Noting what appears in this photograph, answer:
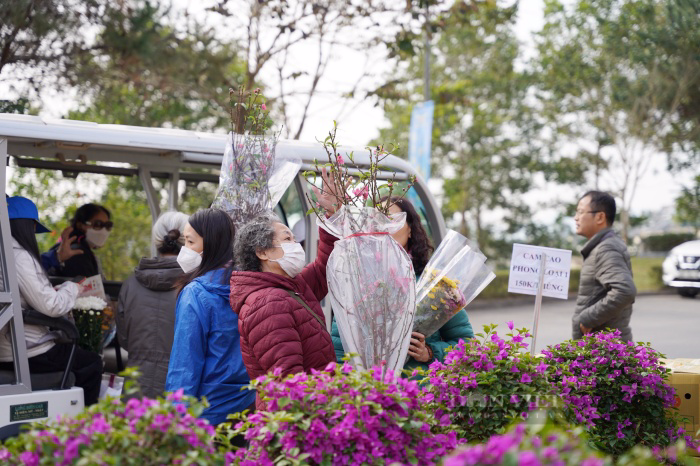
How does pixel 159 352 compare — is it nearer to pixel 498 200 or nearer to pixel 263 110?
pixel 263 110

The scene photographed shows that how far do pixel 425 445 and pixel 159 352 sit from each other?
9.55 feet

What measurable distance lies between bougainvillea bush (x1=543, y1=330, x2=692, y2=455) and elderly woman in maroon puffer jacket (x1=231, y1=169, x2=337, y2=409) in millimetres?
1076

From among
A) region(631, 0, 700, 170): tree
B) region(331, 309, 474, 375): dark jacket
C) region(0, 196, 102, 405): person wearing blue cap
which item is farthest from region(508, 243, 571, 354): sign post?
region(631, 0, 700, 170): tree

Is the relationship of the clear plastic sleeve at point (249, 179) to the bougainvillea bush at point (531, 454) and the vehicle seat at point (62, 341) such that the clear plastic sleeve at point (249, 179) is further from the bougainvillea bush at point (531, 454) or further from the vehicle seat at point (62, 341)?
the bougainvillea bush at point (531, 454)

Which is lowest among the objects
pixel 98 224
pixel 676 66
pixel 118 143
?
pixel 98 224

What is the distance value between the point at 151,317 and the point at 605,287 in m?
2.95

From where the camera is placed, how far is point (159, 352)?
200 inches

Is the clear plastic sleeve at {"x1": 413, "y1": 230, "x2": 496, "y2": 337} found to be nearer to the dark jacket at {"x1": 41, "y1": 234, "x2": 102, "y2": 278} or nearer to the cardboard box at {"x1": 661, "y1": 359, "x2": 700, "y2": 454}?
the cardboard box at {"x1": 661, "y1": 359, "x2": 700, "y2": 454}

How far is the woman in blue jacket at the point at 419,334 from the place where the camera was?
3645 mm

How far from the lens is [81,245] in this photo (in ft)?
22.4

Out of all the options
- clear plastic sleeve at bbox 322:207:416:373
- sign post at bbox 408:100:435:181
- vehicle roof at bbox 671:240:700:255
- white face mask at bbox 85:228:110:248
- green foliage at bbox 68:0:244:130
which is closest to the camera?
clear plastic sleeve at bbox 322:207:416:373

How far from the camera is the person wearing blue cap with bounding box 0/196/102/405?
176 inches

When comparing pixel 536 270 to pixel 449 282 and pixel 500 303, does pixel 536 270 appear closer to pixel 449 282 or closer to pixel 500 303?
pixel 449 282

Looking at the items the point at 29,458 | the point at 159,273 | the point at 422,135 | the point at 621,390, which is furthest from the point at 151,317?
the point at 422,135
